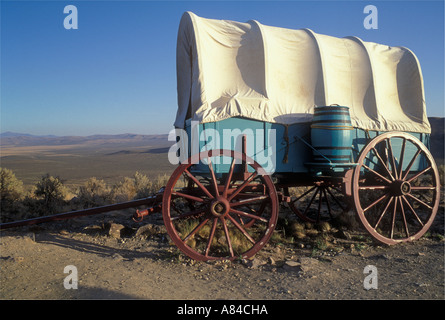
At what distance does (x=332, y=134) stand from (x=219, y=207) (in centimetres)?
193

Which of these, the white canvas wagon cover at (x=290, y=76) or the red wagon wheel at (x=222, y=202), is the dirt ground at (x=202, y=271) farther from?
the white canvas wagon cover at (x=290, y=76)

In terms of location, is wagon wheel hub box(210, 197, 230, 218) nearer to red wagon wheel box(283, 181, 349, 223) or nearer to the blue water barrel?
the blue water barrel

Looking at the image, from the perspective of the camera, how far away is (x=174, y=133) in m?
5.80

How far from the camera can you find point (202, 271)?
393cm

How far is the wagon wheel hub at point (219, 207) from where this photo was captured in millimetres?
4246

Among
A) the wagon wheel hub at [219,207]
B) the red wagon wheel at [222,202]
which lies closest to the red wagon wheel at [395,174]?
the red wagon wheel at [222,202]

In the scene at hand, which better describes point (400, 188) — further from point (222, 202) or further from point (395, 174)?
point (222, 202)

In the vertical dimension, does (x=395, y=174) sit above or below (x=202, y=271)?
above

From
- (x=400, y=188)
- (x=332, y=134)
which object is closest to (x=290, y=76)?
(x=332, y=134)

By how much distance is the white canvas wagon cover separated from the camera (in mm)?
4539

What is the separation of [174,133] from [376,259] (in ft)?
12.7

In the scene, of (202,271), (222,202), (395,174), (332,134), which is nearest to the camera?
(202,271)

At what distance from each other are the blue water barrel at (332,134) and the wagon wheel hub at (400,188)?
110 cm
